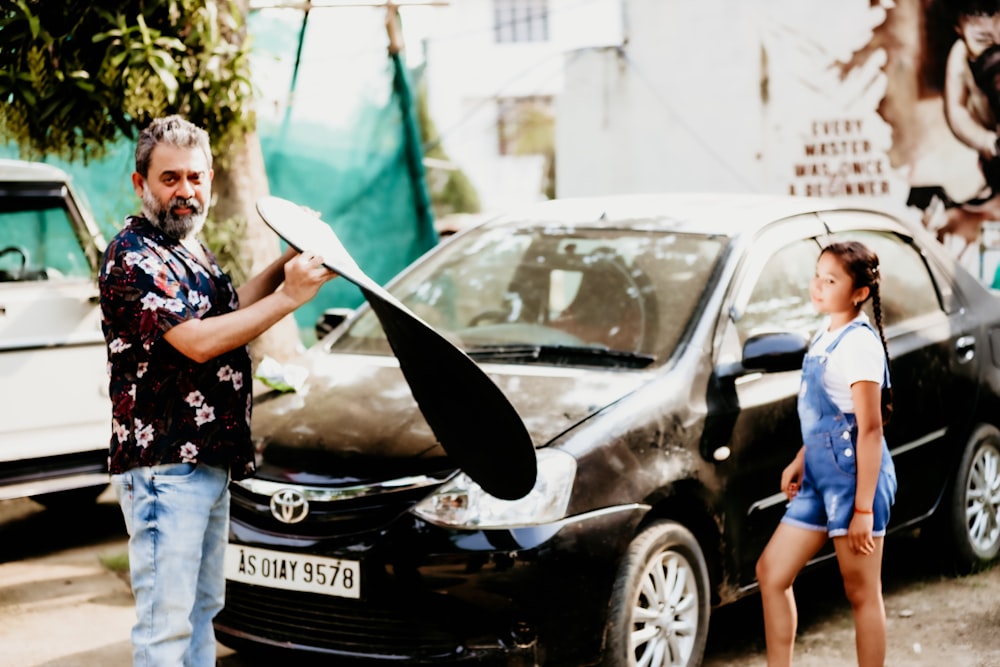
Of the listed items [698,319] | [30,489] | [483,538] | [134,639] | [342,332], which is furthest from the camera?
[30,489]

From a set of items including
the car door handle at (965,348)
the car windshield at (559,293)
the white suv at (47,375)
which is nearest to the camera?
the car windshield at (559,293)

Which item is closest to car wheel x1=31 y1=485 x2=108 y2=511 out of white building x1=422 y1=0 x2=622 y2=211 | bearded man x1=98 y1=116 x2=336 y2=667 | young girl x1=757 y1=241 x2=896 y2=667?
bearded man x1=98 y1=116 x2=336 y2=667

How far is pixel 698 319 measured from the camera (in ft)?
14.9

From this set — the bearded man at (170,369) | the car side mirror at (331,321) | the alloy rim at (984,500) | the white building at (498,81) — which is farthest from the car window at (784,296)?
the white building at (498,81)

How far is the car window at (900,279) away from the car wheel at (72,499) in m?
4.32

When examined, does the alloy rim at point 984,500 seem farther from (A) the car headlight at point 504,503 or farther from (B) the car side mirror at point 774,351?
(A) the car headlight at point 504,503

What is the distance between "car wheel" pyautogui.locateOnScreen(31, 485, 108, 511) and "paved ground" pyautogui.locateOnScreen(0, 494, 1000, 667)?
0.53 meters

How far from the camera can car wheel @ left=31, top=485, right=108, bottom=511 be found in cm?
719

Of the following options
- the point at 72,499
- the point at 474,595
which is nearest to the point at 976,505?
the point at 474,595

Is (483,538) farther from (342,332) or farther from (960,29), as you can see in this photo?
(960,29)

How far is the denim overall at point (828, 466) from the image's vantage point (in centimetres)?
381

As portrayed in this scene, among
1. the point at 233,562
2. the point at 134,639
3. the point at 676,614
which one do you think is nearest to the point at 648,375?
the point at 676,614

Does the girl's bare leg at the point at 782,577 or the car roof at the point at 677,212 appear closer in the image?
the girl's bare leg at the point at 782,577

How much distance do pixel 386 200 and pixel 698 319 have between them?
4881 millimetres
